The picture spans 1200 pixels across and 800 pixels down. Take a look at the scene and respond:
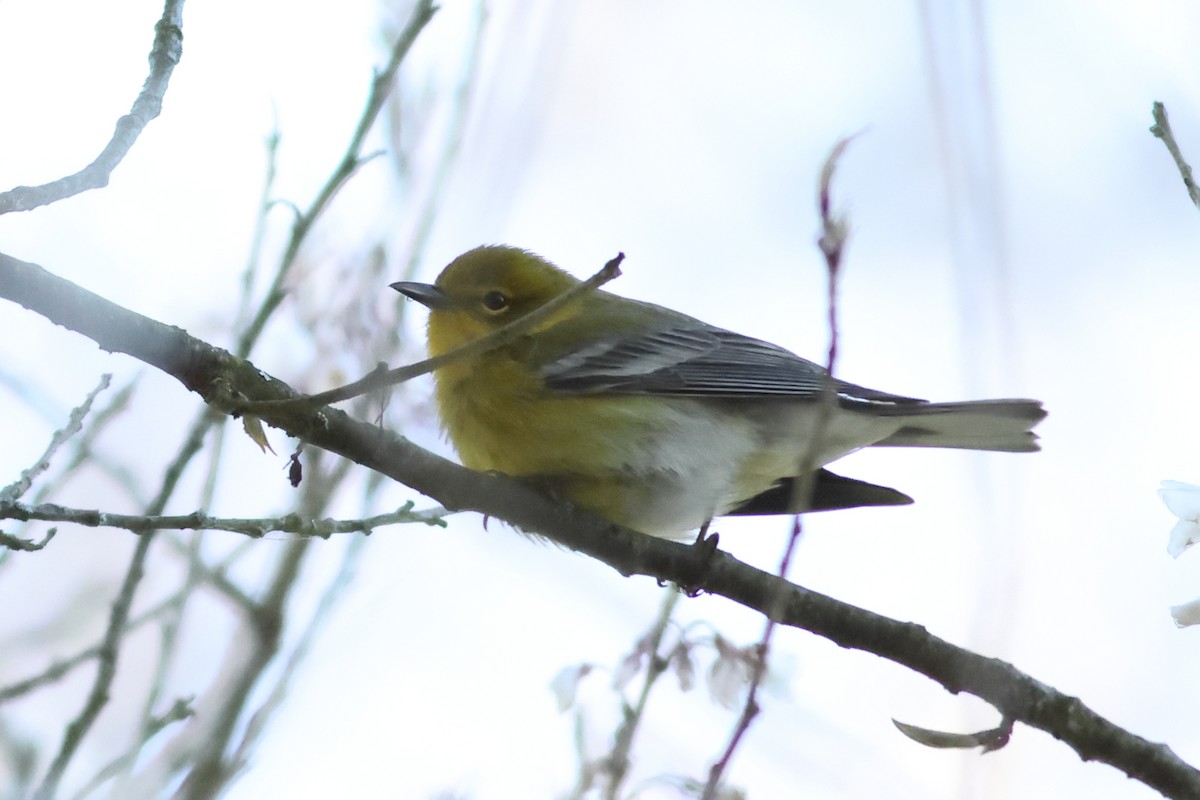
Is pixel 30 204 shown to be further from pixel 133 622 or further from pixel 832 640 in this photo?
pixel 832 640

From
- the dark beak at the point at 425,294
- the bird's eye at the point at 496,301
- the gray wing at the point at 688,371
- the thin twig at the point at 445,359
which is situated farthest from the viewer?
the bird's eye at the point at 496,301

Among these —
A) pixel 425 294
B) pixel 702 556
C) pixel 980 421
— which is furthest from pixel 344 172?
pixel 980 421

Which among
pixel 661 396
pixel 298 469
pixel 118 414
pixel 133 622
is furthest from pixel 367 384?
pixel 661 396

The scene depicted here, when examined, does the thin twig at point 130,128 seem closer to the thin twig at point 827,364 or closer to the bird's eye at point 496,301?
the thin twig at point 827,364

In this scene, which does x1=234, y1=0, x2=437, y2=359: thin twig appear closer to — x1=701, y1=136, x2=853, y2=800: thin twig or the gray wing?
the gray wing

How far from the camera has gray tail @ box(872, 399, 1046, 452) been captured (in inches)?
179

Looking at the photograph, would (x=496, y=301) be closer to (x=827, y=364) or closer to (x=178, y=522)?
(x=178, y=522)

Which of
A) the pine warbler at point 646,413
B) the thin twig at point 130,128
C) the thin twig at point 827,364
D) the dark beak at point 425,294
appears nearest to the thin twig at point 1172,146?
the thin twig at point 827,364

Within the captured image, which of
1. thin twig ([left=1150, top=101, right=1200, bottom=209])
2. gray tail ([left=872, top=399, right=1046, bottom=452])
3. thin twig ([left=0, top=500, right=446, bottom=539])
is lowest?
thin twig ([left=0, top=500, right=446, bottom=539])

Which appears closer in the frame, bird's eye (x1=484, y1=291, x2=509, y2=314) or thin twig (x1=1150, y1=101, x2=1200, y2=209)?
thin twig (x1=1150, y1=101, x2=1200, y2=209)

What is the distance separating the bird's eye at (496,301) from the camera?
4.99m

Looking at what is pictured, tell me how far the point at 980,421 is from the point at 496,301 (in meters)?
2.04

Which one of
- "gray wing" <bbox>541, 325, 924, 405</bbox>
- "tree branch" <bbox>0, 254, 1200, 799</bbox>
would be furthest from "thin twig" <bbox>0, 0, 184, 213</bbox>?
"gray wing" <bbox>541, 325, 924, 405</bbox>

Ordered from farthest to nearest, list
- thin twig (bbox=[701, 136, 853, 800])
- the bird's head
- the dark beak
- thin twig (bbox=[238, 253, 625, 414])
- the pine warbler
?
the bird's head → the dark beak → the pine warbler → thin twig (bbox=[238, 253, 625, 414]) → thin twig (bbox=[701, 136, 853, 800])
